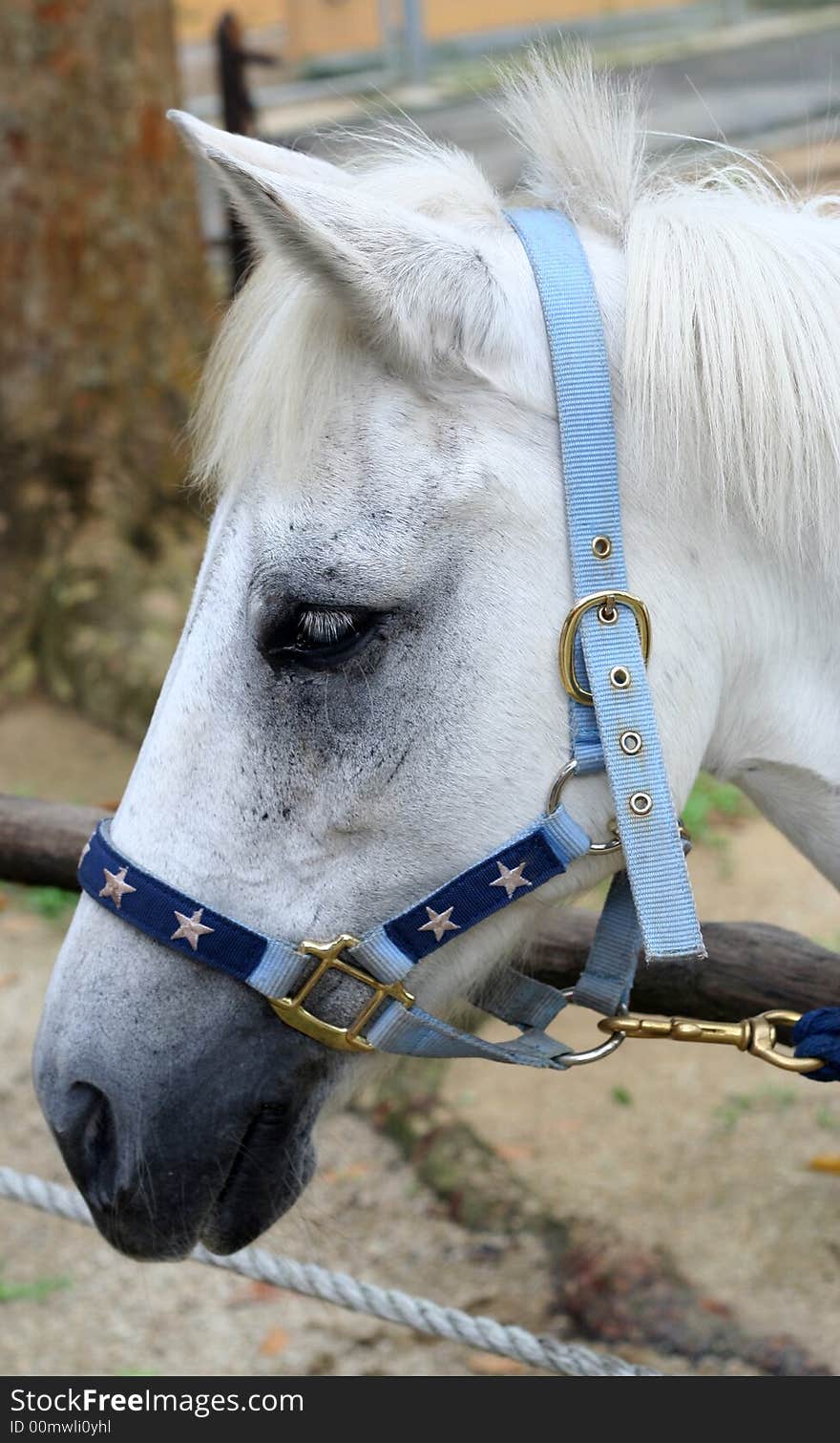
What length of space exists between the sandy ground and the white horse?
4.68ft

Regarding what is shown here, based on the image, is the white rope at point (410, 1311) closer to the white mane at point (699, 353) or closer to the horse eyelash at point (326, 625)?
the horse eyelash at point (326, 625)

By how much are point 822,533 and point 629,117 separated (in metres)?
0.53

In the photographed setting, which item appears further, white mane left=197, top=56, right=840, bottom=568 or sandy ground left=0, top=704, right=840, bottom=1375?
sandy ground left=0, top=704, right=840, bottom=1375

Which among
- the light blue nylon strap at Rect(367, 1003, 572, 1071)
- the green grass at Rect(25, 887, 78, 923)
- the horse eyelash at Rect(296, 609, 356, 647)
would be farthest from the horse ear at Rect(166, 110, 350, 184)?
the green grass at Rect(25, 887, 78, 923)

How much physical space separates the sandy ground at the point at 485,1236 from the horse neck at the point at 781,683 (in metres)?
1.61

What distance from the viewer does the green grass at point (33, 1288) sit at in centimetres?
305

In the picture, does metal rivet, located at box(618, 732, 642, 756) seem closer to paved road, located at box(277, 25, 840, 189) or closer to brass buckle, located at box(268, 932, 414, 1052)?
brass buckle, located at box(268, 932, 414, 1052)

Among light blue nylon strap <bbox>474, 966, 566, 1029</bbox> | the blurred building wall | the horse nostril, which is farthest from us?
the blurred building wall

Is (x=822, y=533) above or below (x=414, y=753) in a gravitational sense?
above

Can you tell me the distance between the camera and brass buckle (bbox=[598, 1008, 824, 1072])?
1.47 metres

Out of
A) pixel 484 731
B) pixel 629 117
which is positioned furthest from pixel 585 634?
pixel 629 117

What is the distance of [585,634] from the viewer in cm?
131
